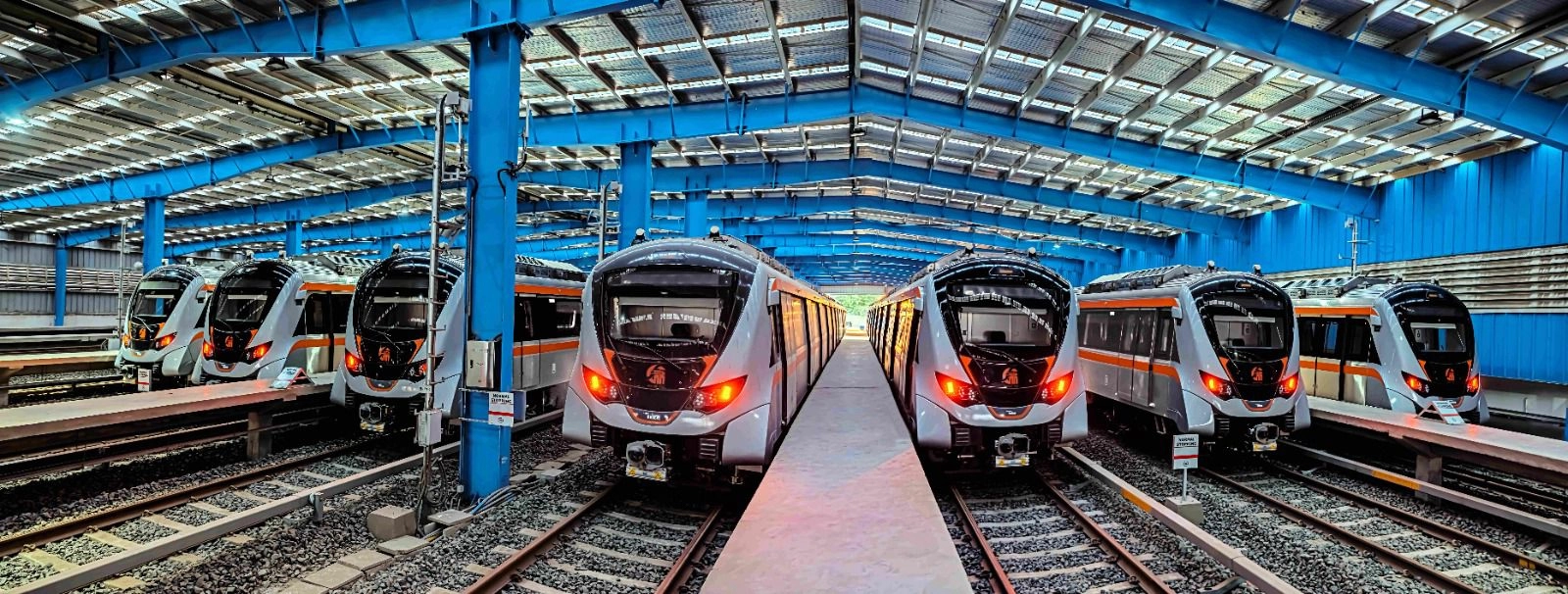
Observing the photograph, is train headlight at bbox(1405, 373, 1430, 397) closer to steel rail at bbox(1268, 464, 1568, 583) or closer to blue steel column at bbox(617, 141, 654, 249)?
steel rail at bbox(1268, 464, 1568, 583)

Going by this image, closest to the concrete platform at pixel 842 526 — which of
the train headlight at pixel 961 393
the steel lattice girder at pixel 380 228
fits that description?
the train headlight at pixel 961 393

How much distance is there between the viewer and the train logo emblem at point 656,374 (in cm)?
675

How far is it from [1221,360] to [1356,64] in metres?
5.08

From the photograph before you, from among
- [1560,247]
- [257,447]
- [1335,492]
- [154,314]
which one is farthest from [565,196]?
[1560,247]

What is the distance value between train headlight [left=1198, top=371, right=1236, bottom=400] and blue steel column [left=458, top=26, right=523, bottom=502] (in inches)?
331

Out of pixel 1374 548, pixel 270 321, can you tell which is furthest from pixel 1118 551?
pixel 270 321

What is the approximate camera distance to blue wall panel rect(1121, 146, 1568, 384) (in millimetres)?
13273

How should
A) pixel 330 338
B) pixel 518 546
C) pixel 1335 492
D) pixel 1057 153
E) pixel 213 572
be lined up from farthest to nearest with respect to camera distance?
pixel 1057 153
pixel 330 338
pixel 1335 492
pixel 518 546
pixel 213 572

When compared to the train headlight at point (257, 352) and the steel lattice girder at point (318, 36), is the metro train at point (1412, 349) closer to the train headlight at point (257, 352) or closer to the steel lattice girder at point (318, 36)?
the steel lattice girder at point (318, 36)

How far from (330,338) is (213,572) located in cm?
759

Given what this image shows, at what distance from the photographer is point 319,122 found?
575 inches

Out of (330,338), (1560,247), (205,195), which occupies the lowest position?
(330,338)

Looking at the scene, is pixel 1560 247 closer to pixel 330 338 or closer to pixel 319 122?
pixel 330 338

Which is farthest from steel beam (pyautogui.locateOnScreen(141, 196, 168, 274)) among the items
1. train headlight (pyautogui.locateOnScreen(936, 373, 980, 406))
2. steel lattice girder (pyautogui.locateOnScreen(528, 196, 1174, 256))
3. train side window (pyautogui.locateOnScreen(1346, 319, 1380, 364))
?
train side window (pyautogui.locateOnScreen(1346, 319, 1380, 364))
